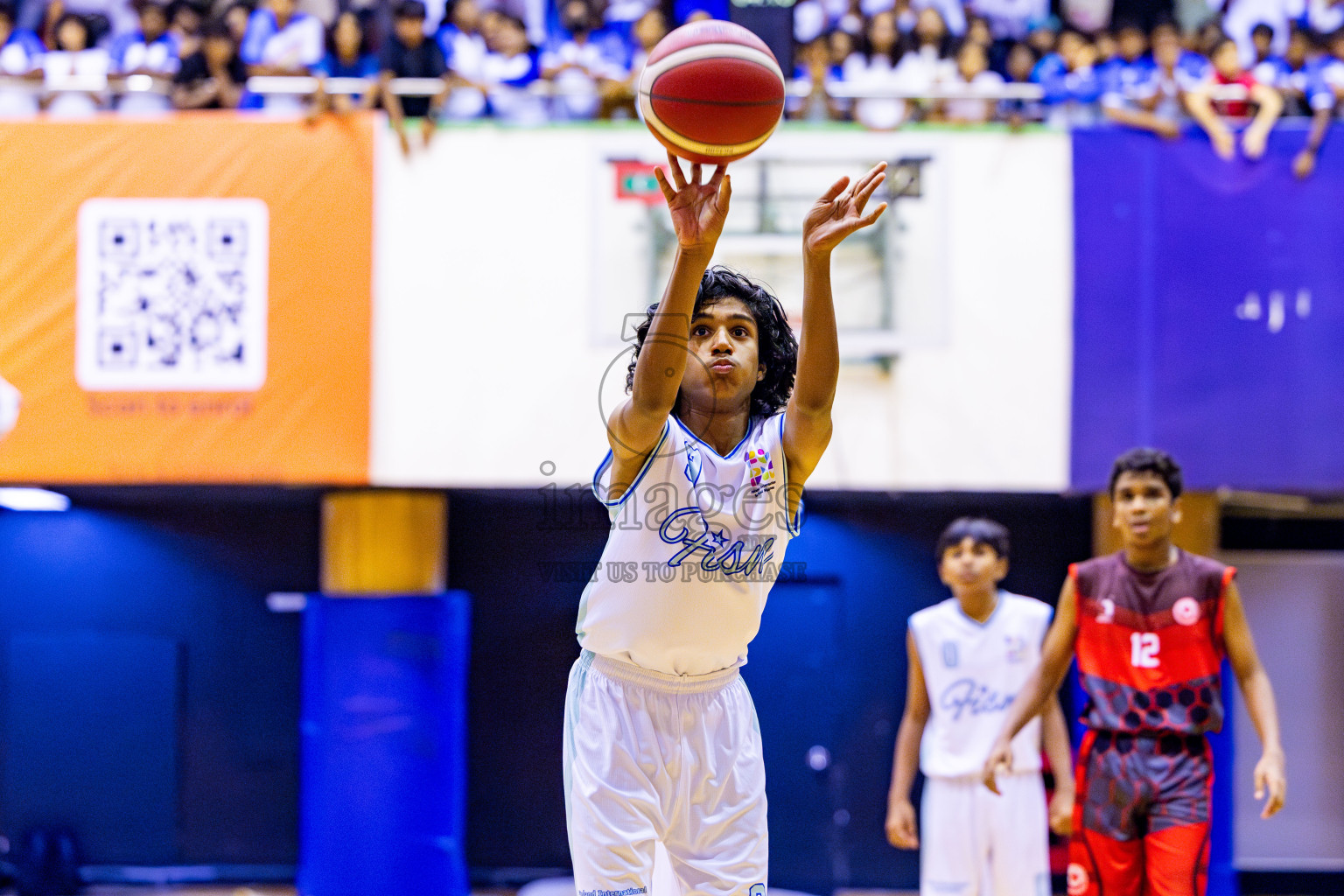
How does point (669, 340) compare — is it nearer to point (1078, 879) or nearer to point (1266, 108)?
point (1078, 879)

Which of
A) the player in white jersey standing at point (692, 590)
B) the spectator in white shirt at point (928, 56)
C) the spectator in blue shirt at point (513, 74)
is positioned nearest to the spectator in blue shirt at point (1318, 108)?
the spectator in white shirt at point (928, 56)

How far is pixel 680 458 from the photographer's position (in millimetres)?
2805

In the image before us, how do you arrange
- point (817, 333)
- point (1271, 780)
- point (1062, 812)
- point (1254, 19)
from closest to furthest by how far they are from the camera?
point (817, 333) < point (1271, 780) < point (1062, 812) < point (1254, 19)

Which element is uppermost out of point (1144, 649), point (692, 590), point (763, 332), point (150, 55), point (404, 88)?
point (150, 55)

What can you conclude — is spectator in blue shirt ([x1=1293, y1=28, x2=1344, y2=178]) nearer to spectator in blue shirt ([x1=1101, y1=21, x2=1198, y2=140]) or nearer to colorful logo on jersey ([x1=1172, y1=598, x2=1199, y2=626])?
spectator in blue shirt ([x1=1101, y1=21, x2=1198, y2=140])

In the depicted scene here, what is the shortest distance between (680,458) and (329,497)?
455 cm

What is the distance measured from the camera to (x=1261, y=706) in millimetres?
3797

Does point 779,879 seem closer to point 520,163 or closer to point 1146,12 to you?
point 520,163

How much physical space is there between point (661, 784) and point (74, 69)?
6376 millimetres

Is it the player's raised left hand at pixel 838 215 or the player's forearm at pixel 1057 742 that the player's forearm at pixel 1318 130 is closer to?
the player's forearm at pixel 1057 742

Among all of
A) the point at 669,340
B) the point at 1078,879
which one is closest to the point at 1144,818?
the point at 1078,879

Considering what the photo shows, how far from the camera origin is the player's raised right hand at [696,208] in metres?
2.51

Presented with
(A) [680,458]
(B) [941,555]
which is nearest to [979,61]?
(B) [941,555]

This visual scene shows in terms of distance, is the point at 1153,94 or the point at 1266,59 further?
the point at 1266,59
